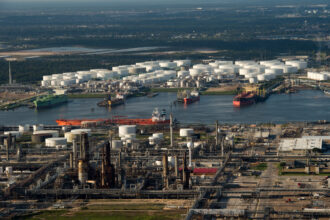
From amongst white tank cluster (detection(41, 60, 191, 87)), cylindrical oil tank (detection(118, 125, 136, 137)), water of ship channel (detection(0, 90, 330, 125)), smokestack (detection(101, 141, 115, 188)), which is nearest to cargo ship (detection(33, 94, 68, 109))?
water of ship channel (detection(0, 90, 330, 125))

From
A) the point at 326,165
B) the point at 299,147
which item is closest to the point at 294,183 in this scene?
the point at 326,165

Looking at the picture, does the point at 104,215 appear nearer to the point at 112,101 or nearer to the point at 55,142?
the point at 55,142

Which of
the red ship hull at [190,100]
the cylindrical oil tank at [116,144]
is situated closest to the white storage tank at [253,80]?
the red ship hull at [190,100]

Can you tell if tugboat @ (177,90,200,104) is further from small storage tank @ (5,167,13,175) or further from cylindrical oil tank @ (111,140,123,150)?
small storage tank @ (5,167,13,175)

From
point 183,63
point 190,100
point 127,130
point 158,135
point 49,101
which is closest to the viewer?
point 158,135

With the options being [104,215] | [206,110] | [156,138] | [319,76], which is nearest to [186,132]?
[156,138]
